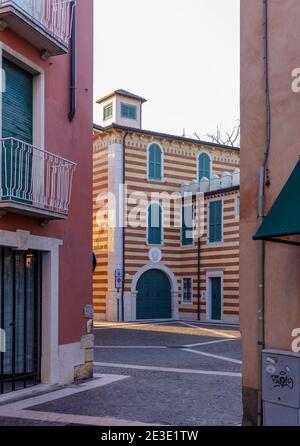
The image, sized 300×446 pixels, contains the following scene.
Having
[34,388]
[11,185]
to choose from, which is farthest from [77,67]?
[34,388]

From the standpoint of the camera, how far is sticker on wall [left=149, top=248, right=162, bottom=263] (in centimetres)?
3014

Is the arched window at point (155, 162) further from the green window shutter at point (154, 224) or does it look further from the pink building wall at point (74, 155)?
the pink building wall at point (74, 155)

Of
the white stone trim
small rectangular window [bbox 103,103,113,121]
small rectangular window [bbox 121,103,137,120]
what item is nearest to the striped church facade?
small rectangular window [bbox 103,103,113,121]

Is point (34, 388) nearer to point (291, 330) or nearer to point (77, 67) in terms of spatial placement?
point (291, 330)

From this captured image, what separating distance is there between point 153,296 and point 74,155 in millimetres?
19363

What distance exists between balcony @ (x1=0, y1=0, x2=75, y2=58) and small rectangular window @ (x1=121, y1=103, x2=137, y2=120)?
67.7ft

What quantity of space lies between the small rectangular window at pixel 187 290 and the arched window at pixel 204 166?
594 centimetres

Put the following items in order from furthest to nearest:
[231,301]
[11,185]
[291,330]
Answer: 1. [231,301]
2. [11,185]
3. [291,330]

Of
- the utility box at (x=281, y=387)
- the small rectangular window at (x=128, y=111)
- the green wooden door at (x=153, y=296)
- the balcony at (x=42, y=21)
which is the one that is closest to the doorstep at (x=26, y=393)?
the utility box at (x=281, y=387)

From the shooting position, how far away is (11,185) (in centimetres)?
928

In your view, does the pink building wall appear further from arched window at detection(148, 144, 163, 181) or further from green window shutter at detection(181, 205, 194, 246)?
green window shutter at detection(181, 205, 194, 246)

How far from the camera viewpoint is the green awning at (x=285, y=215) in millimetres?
5891

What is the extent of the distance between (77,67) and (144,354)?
8183 millimetres

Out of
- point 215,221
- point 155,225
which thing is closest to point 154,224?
point 155,225
